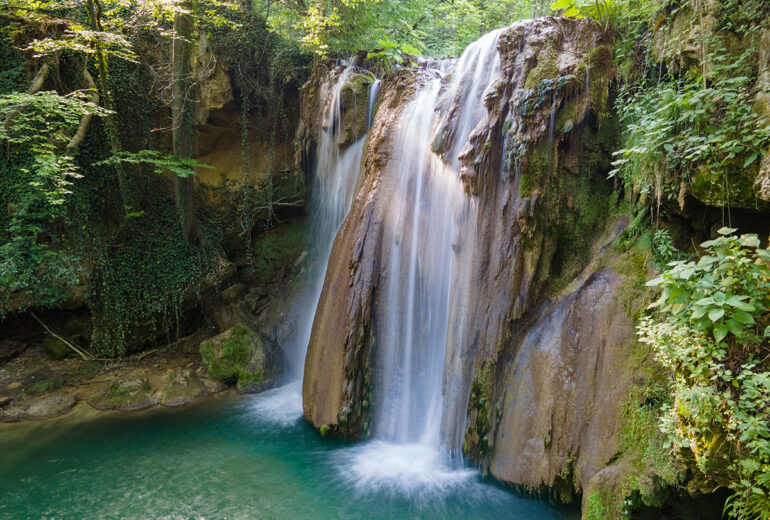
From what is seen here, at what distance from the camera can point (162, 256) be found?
9242mm

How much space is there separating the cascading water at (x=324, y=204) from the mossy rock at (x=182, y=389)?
128 cm

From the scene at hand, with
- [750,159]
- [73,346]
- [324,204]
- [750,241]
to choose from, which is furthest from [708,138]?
[73,346]

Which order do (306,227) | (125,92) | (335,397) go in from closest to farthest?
(335,397) < (125,92) < (306,227)

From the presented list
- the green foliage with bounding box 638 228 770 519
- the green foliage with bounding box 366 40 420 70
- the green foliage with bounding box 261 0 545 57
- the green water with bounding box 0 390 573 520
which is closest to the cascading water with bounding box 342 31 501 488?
the green water with bounding box 0 390 573 520

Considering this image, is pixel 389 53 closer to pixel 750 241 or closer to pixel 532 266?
pixel 532 266

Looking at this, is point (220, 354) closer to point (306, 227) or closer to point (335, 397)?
point (335, 397)

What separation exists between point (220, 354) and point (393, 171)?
16.8 feet

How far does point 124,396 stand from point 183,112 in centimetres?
599

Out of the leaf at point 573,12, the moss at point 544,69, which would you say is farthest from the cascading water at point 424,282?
the leaf at point 573,12

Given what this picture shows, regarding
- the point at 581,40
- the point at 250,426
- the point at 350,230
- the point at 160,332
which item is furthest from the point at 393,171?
the point at 160,332

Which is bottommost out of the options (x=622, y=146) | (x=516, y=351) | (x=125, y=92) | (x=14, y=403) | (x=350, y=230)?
(x=14, y=403)

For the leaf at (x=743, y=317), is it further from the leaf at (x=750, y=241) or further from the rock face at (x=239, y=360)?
the rock face at (x=239, y=360)

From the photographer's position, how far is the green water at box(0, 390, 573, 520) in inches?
191

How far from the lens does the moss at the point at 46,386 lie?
751cm
